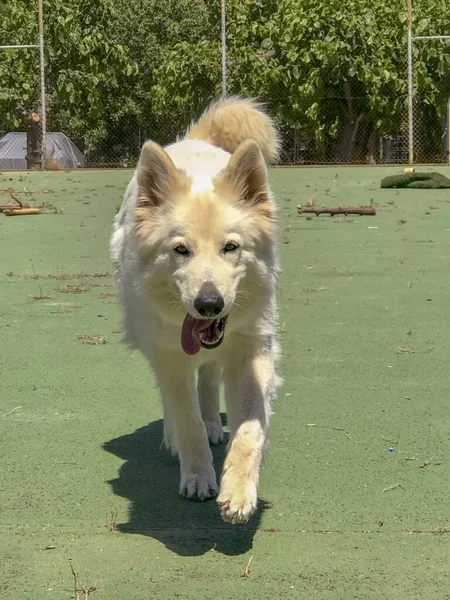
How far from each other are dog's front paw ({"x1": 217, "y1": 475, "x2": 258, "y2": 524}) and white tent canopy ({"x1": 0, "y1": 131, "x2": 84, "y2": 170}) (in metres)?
22.9

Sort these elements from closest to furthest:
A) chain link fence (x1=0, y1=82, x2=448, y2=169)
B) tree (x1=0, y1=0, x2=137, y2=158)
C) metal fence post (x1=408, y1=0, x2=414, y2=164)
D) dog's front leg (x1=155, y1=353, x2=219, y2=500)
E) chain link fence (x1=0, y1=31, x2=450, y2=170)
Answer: dog's front leg (x1=155, y1=353, x2=219, y2=500) → metal fence post (x1=408, y1=0, x2=414, y2=164) → chain link fence (x1=0, y1=82, x2=448, y2=169) → chain link fence (x1=0, y1=31, x2=450, y2=170) → tree (x1=0, y1=0, x2=137, y2=158)

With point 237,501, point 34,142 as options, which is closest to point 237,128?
point 237,501

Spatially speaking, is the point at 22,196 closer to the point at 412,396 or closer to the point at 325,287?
the point at 325,287

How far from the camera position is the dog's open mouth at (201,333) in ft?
13.4

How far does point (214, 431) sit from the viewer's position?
529cm

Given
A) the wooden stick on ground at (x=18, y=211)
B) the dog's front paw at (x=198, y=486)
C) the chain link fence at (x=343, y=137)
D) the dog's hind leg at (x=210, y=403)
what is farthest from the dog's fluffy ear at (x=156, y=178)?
A: the chain link fence at (x=343, y=137)

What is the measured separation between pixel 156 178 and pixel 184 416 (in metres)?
0.99

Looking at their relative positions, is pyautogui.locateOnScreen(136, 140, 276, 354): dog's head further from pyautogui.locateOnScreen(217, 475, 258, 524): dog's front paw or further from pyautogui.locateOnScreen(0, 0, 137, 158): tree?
pyautogui.locateOnScreen(0, 0, 137, 158): tree

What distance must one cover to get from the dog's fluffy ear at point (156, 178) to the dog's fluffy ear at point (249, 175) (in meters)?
0.18

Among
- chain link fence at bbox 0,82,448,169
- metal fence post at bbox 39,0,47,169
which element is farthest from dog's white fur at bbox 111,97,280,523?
chain link fence at bbox 0,82,448,169

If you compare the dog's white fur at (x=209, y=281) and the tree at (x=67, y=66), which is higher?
the tree at (x=67, y=66)

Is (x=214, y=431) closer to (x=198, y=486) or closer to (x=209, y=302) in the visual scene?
(x=198, y=486)

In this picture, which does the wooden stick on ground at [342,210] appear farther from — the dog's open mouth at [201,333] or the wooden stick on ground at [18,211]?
the dog's open mouth at [201,333]

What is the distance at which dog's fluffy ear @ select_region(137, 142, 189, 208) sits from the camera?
4.24 meters
